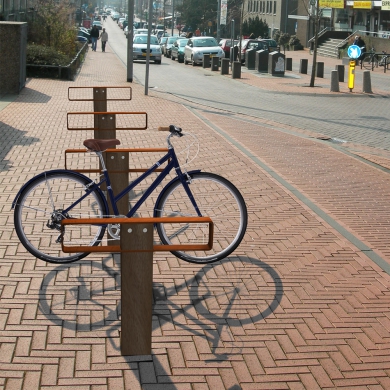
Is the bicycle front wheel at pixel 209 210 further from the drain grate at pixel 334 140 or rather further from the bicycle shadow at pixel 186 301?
the drain grate at pixel 334 140

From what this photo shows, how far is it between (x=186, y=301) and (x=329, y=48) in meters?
52.0

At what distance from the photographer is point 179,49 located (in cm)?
4534

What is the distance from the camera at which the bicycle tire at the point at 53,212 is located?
589 centimetres

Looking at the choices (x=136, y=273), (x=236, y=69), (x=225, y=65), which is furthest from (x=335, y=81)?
(x=136, y=273)

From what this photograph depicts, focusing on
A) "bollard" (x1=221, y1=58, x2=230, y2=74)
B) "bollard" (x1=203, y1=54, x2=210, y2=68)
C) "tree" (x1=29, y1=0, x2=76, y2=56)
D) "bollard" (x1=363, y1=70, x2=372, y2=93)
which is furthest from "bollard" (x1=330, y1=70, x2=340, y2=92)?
"bollard" (x1=203, y1=54, x2=210, y2=68)

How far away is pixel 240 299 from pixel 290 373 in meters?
1.17

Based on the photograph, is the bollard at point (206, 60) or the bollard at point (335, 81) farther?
the bollard at point (206, 60)

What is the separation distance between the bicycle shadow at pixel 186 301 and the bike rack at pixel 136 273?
0.14 m

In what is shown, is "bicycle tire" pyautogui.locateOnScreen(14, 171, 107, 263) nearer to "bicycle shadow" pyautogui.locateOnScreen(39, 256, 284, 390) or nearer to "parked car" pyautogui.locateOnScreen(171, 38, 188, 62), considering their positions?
"bicycle shadow" pyautogui.locateOnScreen(39, 256, 284, 390)

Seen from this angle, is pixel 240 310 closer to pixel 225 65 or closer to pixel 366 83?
pixel 366 83

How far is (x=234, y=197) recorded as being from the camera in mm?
6254

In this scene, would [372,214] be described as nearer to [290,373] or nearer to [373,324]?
[373,324]

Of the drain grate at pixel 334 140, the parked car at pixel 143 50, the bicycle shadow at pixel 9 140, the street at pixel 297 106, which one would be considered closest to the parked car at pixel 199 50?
the parked car at pixel 143 50

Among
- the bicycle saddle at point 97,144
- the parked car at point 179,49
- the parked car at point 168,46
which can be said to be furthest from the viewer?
the parked car at point 168,46
